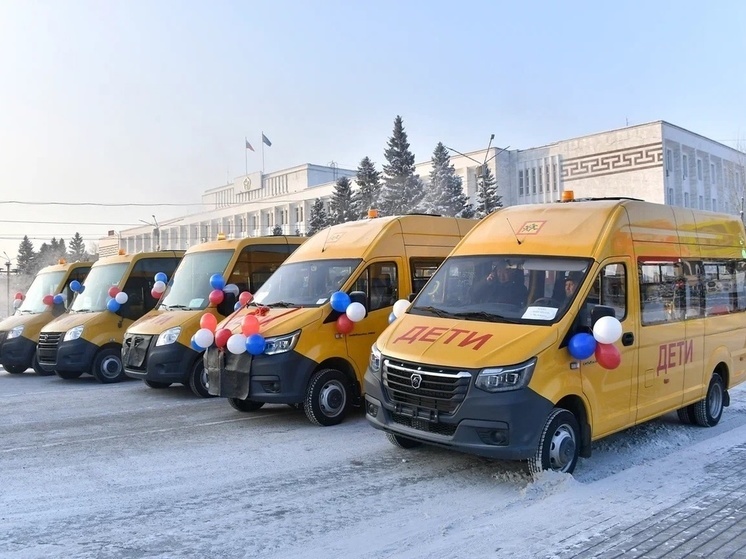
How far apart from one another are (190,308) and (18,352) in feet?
20.5

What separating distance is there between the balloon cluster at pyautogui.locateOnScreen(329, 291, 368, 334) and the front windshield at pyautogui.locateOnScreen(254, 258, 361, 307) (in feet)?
0.79

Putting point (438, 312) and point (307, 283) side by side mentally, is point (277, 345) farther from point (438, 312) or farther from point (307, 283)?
point (438, 312)

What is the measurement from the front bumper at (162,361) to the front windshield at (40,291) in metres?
6.37

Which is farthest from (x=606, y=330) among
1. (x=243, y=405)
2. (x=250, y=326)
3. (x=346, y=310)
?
(x=243, y=405)

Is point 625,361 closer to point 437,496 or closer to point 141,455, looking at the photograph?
point 437,496

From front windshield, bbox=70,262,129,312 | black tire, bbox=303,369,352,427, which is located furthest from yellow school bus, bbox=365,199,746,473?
front windshield, bbox=70,262,129,312

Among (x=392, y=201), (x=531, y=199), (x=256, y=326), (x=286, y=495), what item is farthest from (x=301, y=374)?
(x=531, y=199)

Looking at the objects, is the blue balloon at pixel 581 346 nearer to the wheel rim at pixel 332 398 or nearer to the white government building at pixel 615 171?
the wheel rim at pixel 332 398

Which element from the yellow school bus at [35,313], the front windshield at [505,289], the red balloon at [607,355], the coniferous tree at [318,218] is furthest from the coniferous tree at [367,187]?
the red balloon at [607,355]

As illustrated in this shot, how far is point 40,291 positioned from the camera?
1641 centimetres

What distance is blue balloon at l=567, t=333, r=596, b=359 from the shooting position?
5777 millimetres

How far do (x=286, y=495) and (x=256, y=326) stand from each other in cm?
279

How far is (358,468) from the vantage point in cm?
654

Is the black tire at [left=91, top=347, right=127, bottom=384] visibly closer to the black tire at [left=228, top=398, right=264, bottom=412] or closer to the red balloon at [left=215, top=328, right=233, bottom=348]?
the black tire at [left=228, top=398, right=264, bottom=412]
